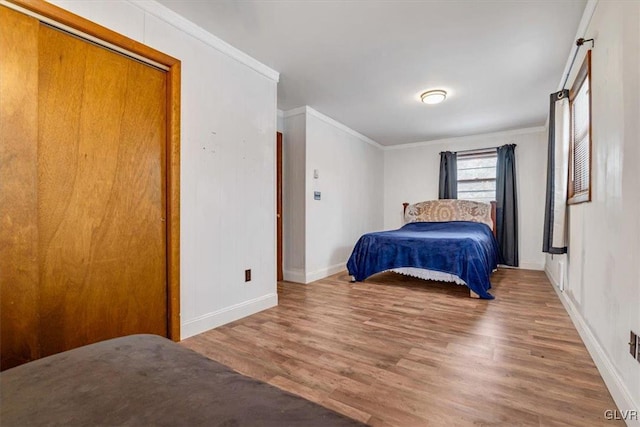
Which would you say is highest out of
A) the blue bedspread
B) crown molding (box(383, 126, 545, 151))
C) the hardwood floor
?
crown molding (box(383, 126, 545, 151))

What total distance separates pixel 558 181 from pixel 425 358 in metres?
2.04

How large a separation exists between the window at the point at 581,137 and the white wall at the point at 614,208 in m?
0.12

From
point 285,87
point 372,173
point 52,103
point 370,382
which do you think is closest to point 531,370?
point 370,382

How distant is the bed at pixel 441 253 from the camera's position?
11.1ft

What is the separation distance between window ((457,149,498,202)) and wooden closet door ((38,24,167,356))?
16.5 ft

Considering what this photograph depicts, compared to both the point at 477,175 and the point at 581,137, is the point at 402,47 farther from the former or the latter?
the point at 477,175

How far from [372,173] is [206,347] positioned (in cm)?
454

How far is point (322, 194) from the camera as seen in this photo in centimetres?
443

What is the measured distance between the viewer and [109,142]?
1.88 metres

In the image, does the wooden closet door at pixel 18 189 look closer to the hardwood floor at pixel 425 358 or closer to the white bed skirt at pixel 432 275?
the hardwood floor at pixel 425 358

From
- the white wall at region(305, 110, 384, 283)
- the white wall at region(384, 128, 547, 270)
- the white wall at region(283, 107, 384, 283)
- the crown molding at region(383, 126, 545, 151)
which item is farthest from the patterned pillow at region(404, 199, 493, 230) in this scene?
the crown molding at region(383, 126, 545, 151)

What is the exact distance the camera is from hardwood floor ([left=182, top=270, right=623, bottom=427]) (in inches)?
55.8

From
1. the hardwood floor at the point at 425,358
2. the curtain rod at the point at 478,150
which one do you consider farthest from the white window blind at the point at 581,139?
the curtain rod at the point at 478,150

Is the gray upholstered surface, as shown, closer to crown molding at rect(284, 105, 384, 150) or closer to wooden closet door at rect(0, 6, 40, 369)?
wooden closet door at rect(0, 6, 40, 369)
